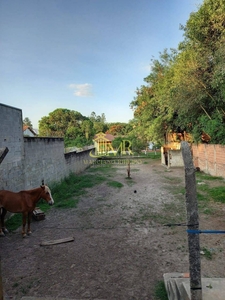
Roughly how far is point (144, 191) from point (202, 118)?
6.18 meters

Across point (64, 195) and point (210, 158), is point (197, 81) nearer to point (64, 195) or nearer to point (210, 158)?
point (210, 158)

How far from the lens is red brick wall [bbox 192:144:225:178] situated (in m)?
11.0

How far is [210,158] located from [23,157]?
35.3ft

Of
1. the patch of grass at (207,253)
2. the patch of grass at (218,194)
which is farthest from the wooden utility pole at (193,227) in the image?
the patch of grass at (218,194)

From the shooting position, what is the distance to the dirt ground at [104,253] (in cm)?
309

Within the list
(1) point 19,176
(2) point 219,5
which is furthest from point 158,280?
(2) point 219,5

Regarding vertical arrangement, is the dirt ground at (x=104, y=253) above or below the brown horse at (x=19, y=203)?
below

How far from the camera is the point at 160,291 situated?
115 inches

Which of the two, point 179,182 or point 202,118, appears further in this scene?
point 202,118

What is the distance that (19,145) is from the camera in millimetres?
6945

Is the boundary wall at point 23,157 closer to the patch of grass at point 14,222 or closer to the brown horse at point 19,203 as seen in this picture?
the patch of grass at point 14,222

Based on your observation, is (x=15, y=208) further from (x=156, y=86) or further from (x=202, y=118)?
(x=156, y=86)

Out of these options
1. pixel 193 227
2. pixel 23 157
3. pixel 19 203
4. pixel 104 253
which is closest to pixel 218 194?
pixel 104 253

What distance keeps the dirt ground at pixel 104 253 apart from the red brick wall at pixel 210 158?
16.6ft
